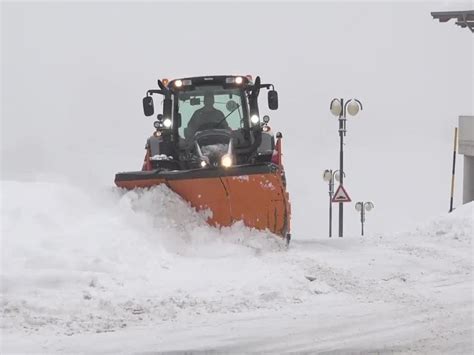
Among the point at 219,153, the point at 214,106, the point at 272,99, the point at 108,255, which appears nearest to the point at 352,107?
the point at 272,99

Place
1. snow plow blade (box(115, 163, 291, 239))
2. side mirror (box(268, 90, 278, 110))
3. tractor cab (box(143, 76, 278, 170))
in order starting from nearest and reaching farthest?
snow plow blade (box(115, 163, 291, 239))
tractor cab (box(143, 76, 278, 170))
side mirror (box(268, 90, 278, 110))

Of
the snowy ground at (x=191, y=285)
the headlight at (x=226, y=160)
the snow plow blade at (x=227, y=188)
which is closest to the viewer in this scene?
the snowy ground at (x=191, y=285)

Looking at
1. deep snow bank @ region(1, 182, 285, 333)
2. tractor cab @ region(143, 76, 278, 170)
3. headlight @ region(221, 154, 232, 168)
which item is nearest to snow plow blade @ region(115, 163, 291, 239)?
deep snow bank @ region(1, 182, 285, 333)

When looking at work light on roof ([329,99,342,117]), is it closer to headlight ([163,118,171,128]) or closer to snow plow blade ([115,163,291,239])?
headlight ([163,118,171,128])

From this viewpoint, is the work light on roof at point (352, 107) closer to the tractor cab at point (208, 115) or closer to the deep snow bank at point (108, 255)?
the tractor cab at point (208, 115)

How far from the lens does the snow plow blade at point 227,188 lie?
7832 mm

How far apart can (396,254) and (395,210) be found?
4269 centimetres

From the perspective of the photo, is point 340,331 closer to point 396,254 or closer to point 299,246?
point 396,254

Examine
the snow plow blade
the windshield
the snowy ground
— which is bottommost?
the snowy ground

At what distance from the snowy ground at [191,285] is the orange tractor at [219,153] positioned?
0.20 m

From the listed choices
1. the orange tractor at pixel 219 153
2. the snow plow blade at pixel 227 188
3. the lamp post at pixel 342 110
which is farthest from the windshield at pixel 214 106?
the lamp post at pixel 342 110

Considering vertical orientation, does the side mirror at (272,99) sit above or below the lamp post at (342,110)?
above

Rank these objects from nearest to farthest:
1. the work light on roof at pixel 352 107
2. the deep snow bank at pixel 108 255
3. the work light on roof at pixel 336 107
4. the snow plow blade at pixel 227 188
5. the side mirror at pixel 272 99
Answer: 1. the deep snow bank at pixel 108 255
2. the snow plow blade at pixel 227 188
3. the side mirror at pixel 272 99
4. the work light on roof at pixel 336 107
5. the work light on roof at pixel 352 107

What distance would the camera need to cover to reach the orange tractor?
310 inches
